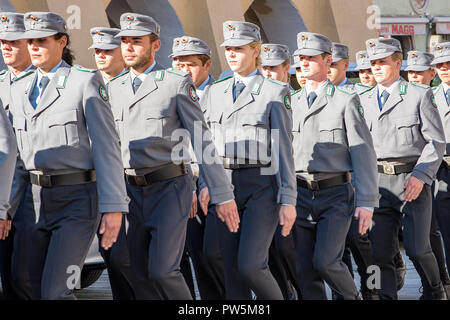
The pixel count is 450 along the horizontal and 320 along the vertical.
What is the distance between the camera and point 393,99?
802 cm

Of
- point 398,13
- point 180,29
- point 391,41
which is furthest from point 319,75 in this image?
point 398,13

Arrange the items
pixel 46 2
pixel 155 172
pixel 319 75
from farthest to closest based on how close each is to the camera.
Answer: pixel 46 2 → pixel 319 75 → pixel 155 172

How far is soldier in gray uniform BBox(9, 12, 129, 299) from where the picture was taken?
5316 mm

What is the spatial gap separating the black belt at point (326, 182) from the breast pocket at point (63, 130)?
2.00 m

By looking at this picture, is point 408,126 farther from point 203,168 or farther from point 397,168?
point 203,168

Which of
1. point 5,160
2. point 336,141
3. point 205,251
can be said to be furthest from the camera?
point 205,251

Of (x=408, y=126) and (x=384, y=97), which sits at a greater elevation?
(x=384, y=97)

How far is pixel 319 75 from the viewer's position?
7.22 m

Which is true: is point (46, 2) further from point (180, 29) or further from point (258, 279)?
point (258, 279)

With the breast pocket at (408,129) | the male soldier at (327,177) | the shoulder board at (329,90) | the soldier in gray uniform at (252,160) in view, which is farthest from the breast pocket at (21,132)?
the breast pocket at (408,129)

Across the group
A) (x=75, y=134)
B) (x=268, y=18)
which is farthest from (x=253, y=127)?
(x=268, y=18)

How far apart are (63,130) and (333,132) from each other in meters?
2.22

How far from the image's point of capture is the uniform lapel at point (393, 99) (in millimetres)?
7992

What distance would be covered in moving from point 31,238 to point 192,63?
9.88ft
